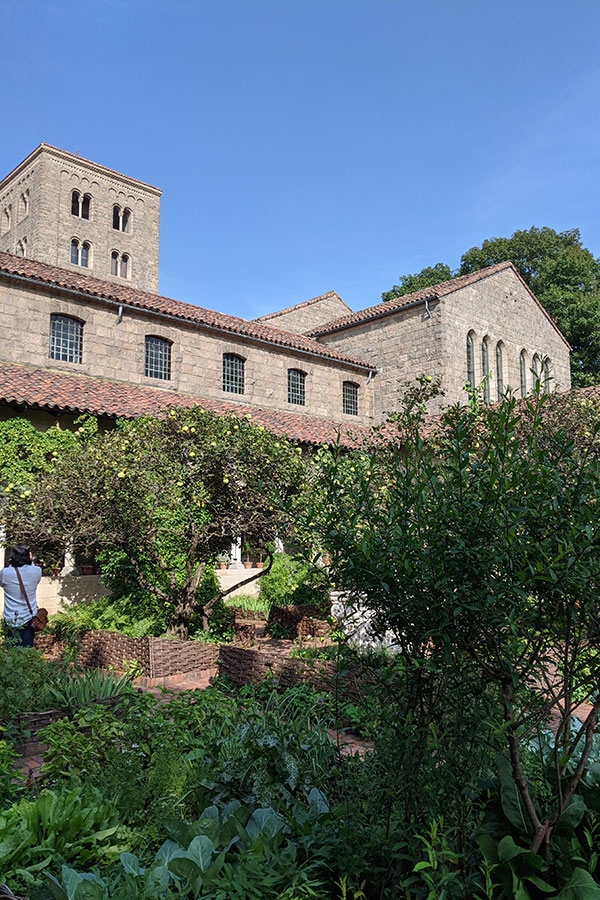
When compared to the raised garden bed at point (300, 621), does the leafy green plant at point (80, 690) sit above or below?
above

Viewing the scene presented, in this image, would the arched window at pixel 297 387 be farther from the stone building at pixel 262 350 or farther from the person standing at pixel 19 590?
the person standing at pixel 19 590

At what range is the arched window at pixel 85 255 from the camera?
44.8 meters

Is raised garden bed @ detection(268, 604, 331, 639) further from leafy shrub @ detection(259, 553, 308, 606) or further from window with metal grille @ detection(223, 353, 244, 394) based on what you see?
window with metal grille @ detection(223, 353, 244, 394)

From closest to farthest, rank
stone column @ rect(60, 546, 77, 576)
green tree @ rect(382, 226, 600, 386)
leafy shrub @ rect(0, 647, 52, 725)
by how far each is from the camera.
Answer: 1. leafy shrub @ rect(0, 647, 52, 725)
2. stone column @ rect(60, 546, 77, 576)
3. green tree @ rect(382, 226, 600, 386)

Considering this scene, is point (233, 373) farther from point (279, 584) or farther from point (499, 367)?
point (499, 367)

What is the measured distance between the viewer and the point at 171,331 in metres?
19.2

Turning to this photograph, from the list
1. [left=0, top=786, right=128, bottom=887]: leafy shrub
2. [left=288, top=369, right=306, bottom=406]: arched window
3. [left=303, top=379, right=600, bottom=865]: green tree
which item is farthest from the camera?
[left=288, top=369, right=306, bottom=406]: arched window

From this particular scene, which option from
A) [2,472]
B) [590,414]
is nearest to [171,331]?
[2,472]

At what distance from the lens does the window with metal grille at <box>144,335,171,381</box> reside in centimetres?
1881

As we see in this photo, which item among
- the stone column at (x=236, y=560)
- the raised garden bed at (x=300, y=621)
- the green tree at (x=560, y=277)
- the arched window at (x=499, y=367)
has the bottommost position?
the raised garden bed at (x=300, y=621)

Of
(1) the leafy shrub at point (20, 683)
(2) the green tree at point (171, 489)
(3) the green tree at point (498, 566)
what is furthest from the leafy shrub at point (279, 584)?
(3) the green tree at point (498, 566)

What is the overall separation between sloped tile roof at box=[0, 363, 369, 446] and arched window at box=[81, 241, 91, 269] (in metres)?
30.0

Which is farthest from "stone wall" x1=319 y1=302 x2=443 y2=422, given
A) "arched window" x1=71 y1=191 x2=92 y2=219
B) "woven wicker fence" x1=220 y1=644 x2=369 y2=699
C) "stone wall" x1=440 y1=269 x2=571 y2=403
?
"arched window" x1=71 y1=191 x2=92 y2=219

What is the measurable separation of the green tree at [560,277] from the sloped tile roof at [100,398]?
57.8ft
